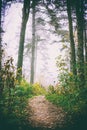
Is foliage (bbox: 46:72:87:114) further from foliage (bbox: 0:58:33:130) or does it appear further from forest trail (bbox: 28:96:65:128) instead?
foliage (bbox: 0:58:33:130)

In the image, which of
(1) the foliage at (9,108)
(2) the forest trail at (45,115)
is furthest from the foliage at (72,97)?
(1) the foliage at (9,108)

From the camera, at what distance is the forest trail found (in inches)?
302

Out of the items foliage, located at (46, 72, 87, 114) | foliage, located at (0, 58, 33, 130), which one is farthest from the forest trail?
foliage, located at (0, 58, 33, 130)

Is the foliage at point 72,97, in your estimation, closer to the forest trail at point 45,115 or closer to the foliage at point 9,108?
the forest trail at point 45,115

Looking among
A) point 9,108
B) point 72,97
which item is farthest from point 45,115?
point 9,108

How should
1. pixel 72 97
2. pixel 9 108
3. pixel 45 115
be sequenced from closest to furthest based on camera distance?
1. pixel 9 108
2. pixel 45 115
3. pixel 72 97

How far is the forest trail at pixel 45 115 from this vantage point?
7679 mm

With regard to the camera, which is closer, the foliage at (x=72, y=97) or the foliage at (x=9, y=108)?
the foliage at (x=9, y=108)

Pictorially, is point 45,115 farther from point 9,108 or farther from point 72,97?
point 9,108

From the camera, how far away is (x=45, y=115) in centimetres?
856

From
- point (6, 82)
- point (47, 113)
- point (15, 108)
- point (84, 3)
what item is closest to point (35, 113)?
point (47, 113)

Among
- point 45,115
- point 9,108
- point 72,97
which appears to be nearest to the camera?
point 9,108

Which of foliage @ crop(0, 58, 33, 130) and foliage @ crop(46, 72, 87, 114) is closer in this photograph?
foliage @ crop(0, 58, 33, 130)

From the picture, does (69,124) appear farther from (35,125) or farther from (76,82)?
(76,82)
